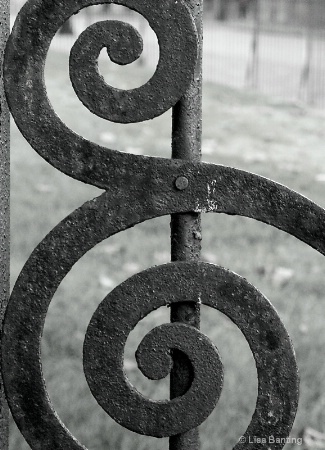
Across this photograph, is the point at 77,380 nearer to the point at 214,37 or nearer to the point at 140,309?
the point at 140,309

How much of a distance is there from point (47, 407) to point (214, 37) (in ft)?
34.7

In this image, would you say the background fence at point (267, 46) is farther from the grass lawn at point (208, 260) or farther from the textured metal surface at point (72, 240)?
the textured metal surface at point (72, 240)

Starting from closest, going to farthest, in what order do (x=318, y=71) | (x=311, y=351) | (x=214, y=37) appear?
(x=311, y=351) < (x=318, y=71) < (x=214, y=37)

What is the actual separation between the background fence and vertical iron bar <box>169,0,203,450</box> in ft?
25.0

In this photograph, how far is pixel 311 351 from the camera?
2361mm

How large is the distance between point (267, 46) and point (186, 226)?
9.30 m

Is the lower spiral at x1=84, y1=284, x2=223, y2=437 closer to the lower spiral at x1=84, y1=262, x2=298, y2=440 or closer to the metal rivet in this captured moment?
the lower spiral at x1=84, y1=262, x2=298, y2=440

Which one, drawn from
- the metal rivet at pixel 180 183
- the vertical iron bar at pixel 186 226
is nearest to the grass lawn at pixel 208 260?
the vertical iron bar at pixel 186 226

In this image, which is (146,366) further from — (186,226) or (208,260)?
(208,260)

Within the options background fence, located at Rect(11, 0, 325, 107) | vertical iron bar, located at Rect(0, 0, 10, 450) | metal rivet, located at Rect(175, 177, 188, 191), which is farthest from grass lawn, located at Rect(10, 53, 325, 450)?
background fence, located at Rect(11, 0, 325, 107)

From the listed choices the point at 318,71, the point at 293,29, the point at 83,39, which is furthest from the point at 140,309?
the point at 293,29

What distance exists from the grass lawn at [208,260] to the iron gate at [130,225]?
1144 millimetres

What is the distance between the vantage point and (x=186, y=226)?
818 millimetres

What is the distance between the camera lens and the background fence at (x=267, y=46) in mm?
8805
